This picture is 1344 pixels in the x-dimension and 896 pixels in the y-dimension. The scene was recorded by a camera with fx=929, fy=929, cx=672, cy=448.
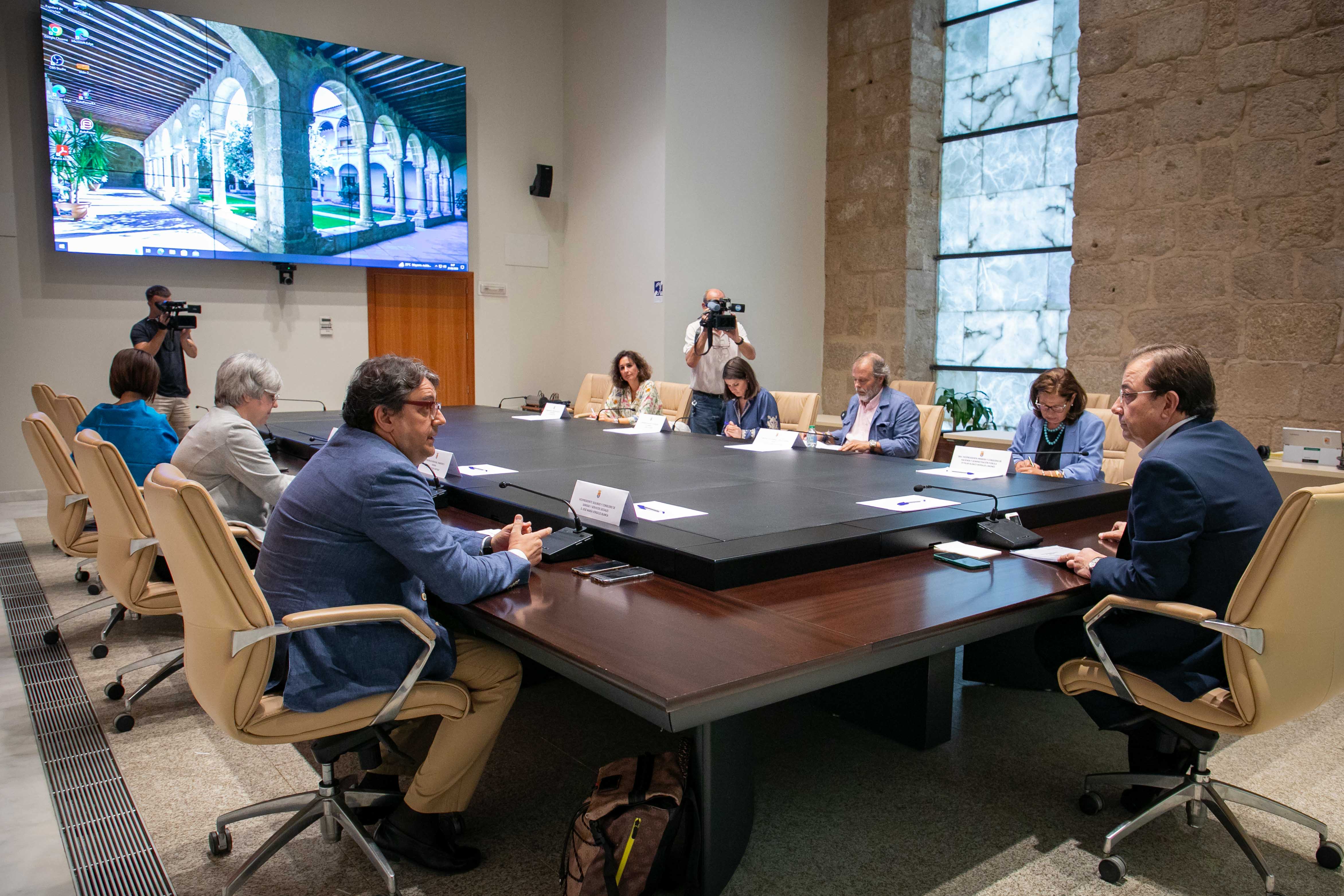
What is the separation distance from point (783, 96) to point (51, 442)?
665 centimetres

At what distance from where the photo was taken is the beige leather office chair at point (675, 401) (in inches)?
243

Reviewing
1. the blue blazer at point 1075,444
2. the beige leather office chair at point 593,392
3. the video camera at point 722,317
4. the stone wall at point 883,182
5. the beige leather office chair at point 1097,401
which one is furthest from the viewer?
the stone wall at point 883,182

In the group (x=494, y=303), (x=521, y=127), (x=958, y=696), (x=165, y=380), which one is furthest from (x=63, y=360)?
(x=958, y=696)

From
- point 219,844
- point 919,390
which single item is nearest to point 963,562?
point 219,844

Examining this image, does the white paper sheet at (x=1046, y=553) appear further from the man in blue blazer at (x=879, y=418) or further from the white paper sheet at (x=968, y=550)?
the man in blue blazer at (x=879, y=418)

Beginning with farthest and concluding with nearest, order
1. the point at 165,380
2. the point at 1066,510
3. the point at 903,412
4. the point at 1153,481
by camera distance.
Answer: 1. the point at 165,380
2. the point at 903,412
3. the point at 1066,510
4. the point at 1153,481

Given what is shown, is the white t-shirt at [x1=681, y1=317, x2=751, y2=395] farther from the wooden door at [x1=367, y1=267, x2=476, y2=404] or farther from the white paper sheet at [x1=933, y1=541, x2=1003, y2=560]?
the white paper sheet at [x1=933, y1=541, x2=1003, y2=560]

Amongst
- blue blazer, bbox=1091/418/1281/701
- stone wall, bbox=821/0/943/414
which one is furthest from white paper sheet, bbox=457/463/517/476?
stone wall, bbox=821/0/943/414

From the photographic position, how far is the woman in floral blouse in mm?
6062

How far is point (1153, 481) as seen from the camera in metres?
2.07

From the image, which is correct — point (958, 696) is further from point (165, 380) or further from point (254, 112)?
point (254, 112)

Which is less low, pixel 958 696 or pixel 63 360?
pixel 63 360

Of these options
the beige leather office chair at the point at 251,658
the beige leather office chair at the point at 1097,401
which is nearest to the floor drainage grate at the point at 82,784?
the beige leather office chair at the point at 251,658

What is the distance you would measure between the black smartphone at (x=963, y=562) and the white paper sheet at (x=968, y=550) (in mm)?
16
